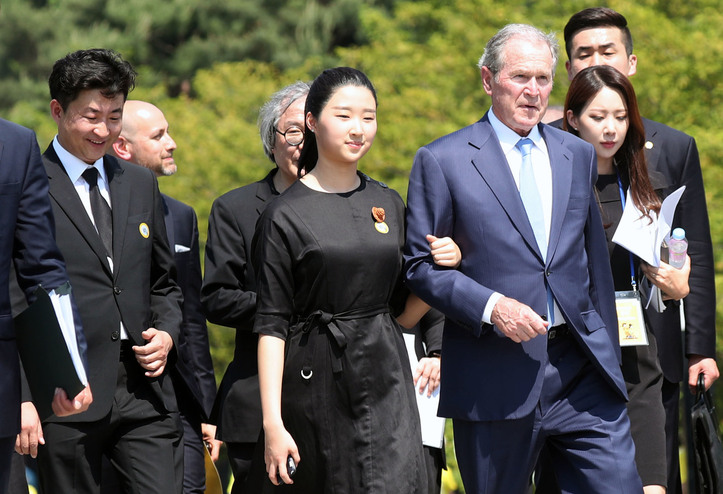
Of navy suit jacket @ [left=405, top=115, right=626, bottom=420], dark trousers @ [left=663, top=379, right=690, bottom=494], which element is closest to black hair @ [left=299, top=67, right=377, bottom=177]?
navy suit jacket @ [left=405, top=115, right=626, bottom=420]

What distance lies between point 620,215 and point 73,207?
2374 millimetres

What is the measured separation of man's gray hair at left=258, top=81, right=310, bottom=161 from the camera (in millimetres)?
6160

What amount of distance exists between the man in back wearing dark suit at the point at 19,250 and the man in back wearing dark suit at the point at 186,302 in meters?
1.40

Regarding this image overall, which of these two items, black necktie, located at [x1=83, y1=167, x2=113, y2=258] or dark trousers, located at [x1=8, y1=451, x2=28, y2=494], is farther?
black necktie, located at [x1=83, y1=167, x2=113, y2=258]

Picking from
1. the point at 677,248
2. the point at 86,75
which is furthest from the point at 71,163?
the point at 677,248

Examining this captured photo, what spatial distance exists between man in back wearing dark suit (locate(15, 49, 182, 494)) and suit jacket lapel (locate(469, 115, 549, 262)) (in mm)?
1617

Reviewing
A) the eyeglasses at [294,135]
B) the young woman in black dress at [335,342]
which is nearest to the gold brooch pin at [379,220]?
the young woman in black dress at [335,342]

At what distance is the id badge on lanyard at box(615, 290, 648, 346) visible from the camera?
17.3ft

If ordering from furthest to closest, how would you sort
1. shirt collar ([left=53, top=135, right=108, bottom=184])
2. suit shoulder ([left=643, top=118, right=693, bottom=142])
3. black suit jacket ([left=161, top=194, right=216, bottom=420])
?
black suit jacket ([left=161, top=194, right=216, bottom=420]) < suit shoulder ([left=643, top=118, right=693, bottom=142]) < shirt collar ([left=53, top=135, right=108, bottom=184])

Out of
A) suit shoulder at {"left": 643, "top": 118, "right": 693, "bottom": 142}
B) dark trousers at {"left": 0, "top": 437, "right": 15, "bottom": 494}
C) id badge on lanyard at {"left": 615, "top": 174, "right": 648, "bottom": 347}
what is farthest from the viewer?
suit shoulder at {"left": 643, "top": 118, "right": 693, "bottom": 142}

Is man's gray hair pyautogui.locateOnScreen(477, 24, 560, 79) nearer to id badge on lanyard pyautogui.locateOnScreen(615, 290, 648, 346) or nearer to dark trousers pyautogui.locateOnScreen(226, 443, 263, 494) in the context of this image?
id badge on lanyard pyautogui.locateOnScreen(615, 290, 648, 346)

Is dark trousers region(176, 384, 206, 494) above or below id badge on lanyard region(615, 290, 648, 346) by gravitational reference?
below

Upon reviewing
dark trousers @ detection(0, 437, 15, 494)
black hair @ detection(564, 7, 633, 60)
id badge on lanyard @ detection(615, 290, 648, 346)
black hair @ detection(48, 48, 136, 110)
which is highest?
black hair @ detection(564, 7, 633, 60)

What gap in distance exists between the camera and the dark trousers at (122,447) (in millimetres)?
5188
